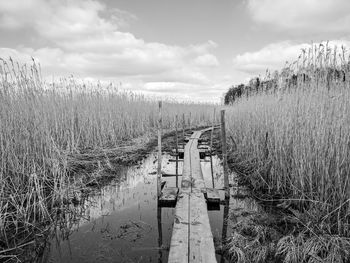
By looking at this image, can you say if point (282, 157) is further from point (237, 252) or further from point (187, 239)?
point (187, 239)

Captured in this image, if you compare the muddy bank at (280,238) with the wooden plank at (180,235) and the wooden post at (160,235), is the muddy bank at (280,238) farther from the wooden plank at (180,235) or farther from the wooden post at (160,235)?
the wooden post at (160,235)

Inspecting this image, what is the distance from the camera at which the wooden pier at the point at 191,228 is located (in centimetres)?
185

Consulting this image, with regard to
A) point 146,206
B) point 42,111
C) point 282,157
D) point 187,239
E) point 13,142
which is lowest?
point 146,206

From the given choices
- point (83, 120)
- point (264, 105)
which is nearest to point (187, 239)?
point (264, 105)

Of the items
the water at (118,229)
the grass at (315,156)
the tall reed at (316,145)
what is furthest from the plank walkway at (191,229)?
the tall reed at (316,145)

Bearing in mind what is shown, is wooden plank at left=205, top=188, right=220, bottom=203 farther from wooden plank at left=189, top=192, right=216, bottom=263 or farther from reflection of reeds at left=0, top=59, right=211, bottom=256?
→ reflection of reeds at left=0, top=59, right=211, bottom=256

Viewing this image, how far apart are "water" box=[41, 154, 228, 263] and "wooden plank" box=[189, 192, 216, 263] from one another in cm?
26

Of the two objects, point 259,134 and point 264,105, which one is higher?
point 264,105

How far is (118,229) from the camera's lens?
8.91 feet

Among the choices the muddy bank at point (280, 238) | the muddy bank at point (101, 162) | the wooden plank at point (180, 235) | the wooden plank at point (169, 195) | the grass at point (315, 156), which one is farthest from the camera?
the muddy bank at point (101, 162)

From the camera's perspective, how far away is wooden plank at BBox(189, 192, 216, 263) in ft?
6.02

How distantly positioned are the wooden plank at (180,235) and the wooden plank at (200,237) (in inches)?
1.9

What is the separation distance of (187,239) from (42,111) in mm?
2815

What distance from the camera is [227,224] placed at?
2.86 meters
